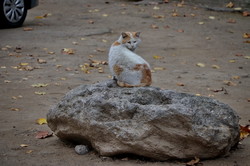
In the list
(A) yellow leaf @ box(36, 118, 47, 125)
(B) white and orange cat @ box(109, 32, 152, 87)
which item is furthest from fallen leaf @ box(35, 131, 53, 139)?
(B) white and orange cat @ box(109, 32, 152, 87)

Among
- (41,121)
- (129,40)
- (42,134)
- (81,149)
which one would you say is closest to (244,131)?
(129,40)

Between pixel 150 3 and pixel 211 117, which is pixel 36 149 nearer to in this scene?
pixel 211 117

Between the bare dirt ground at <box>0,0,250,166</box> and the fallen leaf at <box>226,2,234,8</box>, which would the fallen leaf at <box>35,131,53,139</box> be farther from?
the fallen leaf at <box>226,2,234,8</box>

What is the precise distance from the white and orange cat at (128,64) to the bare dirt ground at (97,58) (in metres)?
0.95

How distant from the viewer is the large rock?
18.2 feet

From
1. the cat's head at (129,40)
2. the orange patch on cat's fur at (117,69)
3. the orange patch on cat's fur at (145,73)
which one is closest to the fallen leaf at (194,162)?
the orange patch on cat's fur at (145,73)

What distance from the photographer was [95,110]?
5.73 meters

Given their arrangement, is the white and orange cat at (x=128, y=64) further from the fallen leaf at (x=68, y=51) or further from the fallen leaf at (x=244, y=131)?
the fallen leaf at (x=68, y=51)

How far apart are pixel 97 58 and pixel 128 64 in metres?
5.50

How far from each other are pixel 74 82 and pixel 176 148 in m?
4.20

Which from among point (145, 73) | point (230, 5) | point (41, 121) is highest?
point (145, 73)

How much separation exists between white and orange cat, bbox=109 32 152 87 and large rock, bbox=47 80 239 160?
177mm

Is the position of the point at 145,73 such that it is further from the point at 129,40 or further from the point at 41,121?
the point at 41,121

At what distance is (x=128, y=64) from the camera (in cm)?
604
